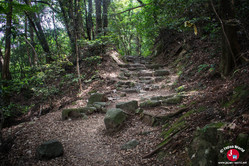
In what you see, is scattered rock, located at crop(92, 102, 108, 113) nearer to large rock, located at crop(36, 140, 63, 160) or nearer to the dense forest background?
the dense forest background

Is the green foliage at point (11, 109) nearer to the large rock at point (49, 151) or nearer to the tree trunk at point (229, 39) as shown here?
the large rock at point (49, 151)

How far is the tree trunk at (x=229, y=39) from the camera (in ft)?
11.6

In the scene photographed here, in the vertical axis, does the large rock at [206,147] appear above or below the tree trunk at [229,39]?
below

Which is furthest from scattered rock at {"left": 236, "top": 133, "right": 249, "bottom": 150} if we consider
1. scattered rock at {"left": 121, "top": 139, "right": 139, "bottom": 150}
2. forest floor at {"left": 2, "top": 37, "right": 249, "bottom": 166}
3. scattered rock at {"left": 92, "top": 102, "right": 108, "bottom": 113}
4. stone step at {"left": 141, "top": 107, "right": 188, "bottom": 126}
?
scattered rock at {"left": 92, "top": 102, "right": 108, "bottom": 113}

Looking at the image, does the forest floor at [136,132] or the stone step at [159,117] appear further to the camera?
the stone step at [159,117]

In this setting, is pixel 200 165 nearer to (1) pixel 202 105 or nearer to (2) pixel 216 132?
(2) pixel 216 132

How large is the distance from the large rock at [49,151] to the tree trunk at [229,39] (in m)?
4.58

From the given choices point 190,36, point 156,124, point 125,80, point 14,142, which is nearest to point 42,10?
point 125,80

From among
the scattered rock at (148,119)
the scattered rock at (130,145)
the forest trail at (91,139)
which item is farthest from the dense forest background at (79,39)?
the scattered rock at (130,145)

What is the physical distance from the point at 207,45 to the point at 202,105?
4807mm

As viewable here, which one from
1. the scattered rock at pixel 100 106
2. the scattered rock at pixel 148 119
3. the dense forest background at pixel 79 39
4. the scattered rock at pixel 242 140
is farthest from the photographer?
the scattered rock at pixel 100 106

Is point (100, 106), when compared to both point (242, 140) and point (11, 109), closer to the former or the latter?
point (11, 109)

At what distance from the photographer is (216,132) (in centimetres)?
196

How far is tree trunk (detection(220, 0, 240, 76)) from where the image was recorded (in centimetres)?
355
